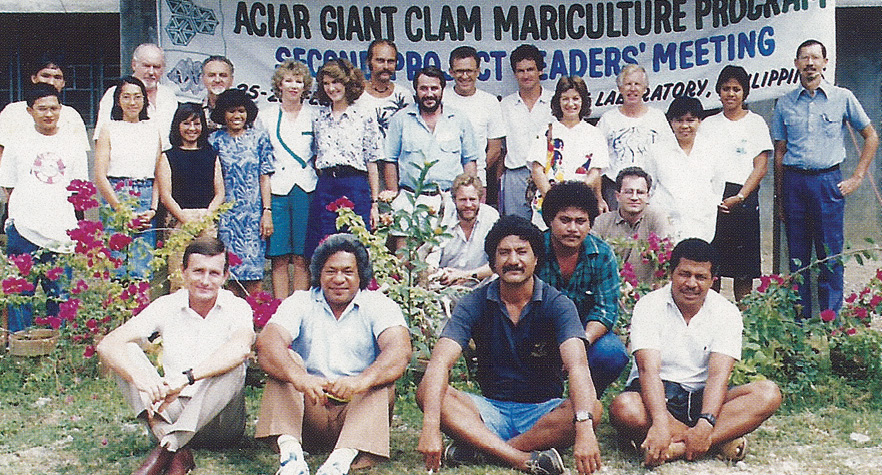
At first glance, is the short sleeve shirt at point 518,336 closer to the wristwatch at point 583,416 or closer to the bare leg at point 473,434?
the bare leg at point 473,434

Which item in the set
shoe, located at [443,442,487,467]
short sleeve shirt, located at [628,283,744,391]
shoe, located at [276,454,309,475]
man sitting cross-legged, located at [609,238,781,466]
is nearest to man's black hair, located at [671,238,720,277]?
man sitting cross-legged, located at [609,238,781,466]

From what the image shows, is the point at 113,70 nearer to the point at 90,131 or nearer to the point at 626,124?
the point at 90,131

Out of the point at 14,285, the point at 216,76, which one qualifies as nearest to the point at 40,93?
the point at 216,76

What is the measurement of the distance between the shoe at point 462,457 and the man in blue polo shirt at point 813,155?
299cm

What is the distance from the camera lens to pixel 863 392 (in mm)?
5477

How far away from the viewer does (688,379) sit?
4566 mm

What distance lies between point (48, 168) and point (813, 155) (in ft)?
14.9

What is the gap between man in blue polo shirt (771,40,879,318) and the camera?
21.5 feet

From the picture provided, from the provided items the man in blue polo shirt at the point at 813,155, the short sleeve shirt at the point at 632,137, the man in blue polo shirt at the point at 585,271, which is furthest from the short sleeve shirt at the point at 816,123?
the man in blue polo shirt at the point at 585,271

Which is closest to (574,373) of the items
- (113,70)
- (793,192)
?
(793,192)

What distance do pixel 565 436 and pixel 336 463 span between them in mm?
922

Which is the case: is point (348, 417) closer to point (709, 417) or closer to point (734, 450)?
point (709, 417)

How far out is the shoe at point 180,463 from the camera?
4.21 m

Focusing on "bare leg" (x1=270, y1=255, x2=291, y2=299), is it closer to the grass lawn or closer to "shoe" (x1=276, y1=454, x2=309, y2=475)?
the grass lawn
